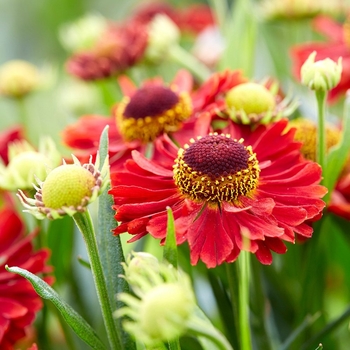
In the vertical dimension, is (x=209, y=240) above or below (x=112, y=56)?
below

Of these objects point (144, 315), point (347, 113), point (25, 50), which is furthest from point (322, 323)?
point (25, 50)

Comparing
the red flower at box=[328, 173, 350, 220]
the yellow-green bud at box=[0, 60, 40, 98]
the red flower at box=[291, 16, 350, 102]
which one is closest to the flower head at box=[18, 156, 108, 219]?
the red flower at box=[328, 173, 350, 220]

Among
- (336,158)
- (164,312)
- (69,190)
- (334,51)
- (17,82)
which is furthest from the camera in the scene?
(17,82)

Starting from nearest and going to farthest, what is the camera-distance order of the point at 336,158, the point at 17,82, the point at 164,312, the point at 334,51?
the point at 164,312, the point at 336,158, the point at 334,51, the point at 17,82

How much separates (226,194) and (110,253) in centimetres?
9

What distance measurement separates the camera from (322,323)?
0.62m

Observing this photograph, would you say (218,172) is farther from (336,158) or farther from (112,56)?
(112,56)

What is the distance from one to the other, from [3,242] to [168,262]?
278 millimetres

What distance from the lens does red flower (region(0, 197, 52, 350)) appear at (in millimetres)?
493

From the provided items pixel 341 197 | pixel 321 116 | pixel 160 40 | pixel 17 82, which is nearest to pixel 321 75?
pixel 321 116

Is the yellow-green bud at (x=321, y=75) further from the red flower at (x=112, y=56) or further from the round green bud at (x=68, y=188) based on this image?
the red flower at (x=112, y=56)

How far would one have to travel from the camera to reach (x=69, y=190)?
15.9 inches

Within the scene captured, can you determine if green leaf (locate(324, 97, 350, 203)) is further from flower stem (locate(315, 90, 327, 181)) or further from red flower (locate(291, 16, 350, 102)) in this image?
red flower (locate(291, 16, 350, 102))

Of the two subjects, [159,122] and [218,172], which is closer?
[218,172]
